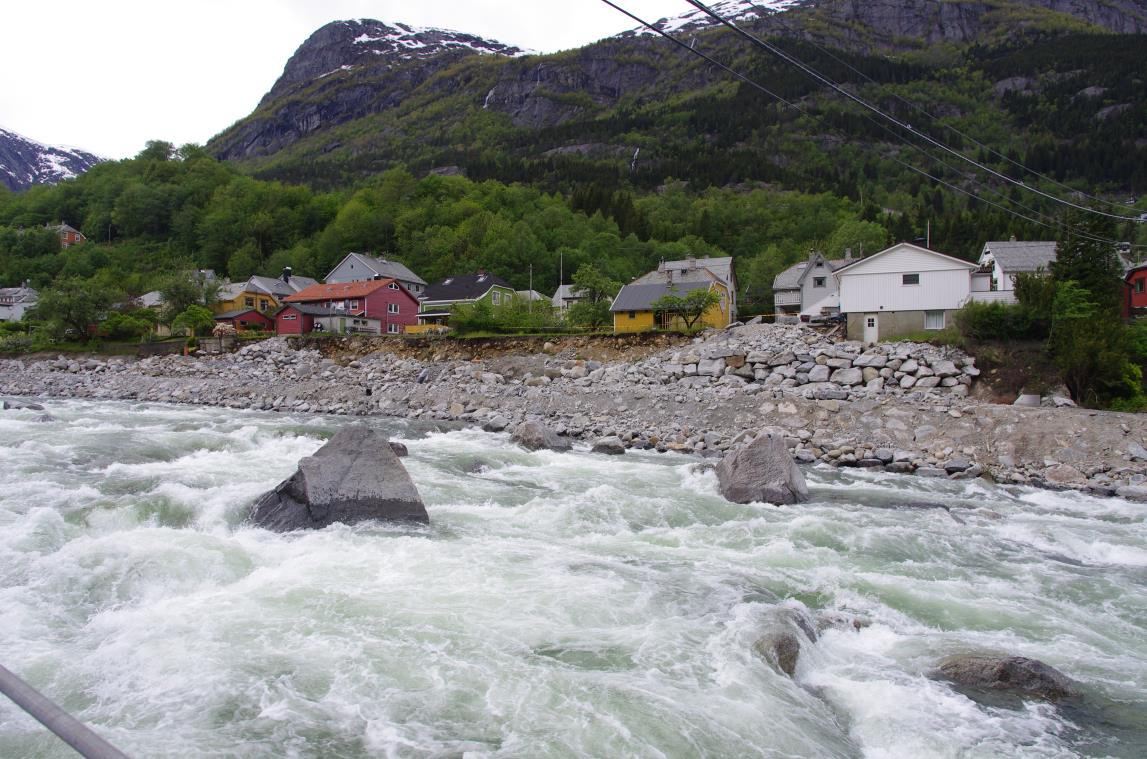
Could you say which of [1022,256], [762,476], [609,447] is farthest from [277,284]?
[762,476]

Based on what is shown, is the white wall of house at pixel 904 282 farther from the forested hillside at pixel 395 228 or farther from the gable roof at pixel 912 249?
the forested hillside at pixel 395 228

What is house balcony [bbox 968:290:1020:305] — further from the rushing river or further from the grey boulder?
the grey boulder

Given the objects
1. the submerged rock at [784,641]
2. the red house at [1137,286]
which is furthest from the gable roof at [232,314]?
the red house at [1137,286]

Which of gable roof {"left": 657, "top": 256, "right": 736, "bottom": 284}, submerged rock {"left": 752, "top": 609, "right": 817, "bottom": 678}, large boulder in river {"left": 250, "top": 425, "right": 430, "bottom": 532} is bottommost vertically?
submerged rock {"left": 752, "top": 609, "right": 817, "bottom": 678}

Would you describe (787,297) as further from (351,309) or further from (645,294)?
(351,309)

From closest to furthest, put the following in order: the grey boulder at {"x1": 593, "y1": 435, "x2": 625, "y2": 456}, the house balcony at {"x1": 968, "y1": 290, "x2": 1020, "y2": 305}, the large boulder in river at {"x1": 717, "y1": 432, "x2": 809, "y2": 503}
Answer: the large boulder in river at {"x1": 717, "y1": 432, "x2": 809, "y2": 503} < the grey boulder at {"x1": 593, "y1": 435, "x2": 625, "y2": 456} < the house balcony at {"x1": 968, "y1": 290, "x2": 1020, "y2": 305}

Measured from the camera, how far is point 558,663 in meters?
6.35

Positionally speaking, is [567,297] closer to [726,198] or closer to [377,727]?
[377,727]

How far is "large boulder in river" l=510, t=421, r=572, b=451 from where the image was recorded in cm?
1939

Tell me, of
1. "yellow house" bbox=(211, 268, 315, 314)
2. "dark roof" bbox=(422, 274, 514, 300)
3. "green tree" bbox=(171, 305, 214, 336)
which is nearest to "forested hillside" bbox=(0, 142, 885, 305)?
"yellow house" bbox=(211, 268, 315, 314)

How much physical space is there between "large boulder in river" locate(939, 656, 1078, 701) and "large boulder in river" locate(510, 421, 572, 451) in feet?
45.1

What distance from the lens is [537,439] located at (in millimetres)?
19469

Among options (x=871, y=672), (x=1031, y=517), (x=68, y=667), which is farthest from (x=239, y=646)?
(x=1031, y=517)

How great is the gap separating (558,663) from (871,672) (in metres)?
3.10
